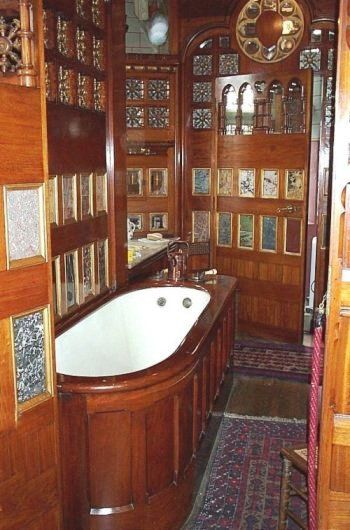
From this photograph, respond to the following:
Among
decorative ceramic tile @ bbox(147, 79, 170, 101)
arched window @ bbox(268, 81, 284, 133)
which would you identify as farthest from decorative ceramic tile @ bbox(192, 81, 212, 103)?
arched window @ bbox(268, 81, 284, 133)

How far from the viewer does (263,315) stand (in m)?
5.09

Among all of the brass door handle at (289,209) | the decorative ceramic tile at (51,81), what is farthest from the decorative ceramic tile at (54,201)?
the brass door handle at (289,209)

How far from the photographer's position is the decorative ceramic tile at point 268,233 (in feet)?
16.0

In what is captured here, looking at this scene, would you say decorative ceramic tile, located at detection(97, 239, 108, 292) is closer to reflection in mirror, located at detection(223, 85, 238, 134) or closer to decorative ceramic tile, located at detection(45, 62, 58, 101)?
decorative ceramic tile, located at detection(45, 62, 58, 101)

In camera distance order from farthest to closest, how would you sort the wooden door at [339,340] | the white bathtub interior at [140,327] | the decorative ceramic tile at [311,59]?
the decorative ceramic tile at [311,59], the white bathtub interior at [140,327], the wooden door at [339,340]

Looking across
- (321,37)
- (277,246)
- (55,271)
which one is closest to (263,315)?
(277,246)

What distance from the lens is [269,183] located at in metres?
4.87

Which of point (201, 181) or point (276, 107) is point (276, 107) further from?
point (201, 181)

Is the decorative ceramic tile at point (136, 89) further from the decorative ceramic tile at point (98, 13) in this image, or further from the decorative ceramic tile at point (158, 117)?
the decorative ceramic tile at point (98, 13)

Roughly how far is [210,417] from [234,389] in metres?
0.93

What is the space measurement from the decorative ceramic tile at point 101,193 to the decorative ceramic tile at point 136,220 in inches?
78.9

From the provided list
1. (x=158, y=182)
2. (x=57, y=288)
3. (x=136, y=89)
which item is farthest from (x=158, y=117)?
(x=57, y=288)

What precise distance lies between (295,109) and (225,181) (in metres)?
0.87

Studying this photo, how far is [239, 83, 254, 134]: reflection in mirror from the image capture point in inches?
192
